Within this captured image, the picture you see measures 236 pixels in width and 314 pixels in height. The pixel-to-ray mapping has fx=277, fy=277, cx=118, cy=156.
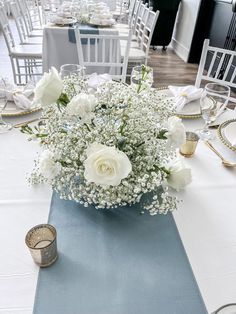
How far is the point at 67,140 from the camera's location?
0.64 metres

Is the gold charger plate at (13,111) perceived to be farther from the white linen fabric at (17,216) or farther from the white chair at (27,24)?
the white chair at (27,24)

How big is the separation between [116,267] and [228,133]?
2.31ft

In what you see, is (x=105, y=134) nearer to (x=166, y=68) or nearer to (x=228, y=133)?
(x=228, y=133)

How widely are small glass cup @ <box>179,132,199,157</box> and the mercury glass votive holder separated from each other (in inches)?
21.2

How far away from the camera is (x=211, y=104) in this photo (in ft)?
3.40

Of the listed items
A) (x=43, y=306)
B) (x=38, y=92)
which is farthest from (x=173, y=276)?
(x=38, y=92)

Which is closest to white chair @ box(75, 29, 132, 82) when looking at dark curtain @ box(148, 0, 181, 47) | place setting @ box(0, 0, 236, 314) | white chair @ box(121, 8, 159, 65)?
white chair @ box(121, 8, 159, 65)

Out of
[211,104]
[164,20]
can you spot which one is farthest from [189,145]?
[164,20]

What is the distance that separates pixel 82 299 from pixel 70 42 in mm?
2546

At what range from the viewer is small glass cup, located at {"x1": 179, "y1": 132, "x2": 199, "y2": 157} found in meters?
0.94

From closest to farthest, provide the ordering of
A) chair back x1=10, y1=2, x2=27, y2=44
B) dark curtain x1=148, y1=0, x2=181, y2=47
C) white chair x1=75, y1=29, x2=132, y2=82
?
1. white chair x1=75, y1=29, x2=132, y2=82
2. chair back x1=10, y1=2, x2=27, y2=44
3. dark curtain x1=148, y1=0, x2=181, y2=47

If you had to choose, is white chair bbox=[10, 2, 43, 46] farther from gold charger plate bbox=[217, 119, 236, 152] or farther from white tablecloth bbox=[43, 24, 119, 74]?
gold charger plate bbox=[217, 119, 236, 152]

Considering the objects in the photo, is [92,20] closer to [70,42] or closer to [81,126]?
[70,42]

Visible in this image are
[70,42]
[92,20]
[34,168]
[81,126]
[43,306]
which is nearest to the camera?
[43,306]
